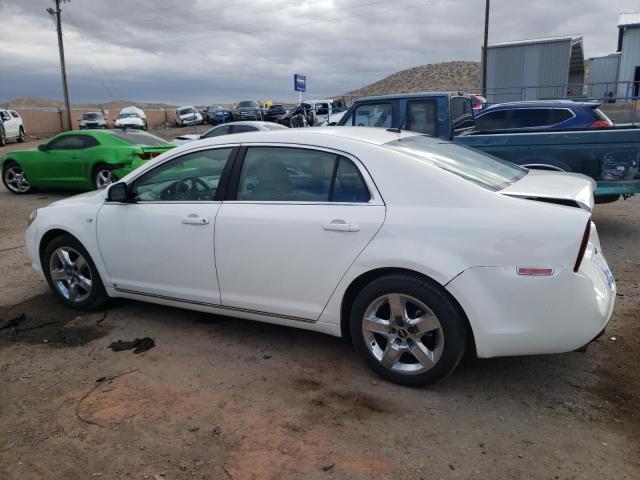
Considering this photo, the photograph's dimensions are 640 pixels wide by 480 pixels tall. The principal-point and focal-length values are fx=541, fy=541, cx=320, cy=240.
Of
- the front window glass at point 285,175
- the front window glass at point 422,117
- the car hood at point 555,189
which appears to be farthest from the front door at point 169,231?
the front window glass at point 422,117

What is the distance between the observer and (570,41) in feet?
96.9

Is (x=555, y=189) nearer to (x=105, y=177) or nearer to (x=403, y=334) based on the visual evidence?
(x=403, y=334)

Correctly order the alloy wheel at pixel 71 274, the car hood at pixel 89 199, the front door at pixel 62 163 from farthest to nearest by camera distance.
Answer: the front door at pixel 62 163 < the alloy wheel at pixel 71 274 < the car hood at pixel 89 199

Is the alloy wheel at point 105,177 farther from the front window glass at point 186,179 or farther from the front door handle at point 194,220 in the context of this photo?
the front door handle at point 194,220

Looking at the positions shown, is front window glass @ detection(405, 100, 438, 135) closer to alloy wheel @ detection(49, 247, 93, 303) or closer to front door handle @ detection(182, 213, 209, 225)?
front door handle @ detection(182, 213, 209, 225)

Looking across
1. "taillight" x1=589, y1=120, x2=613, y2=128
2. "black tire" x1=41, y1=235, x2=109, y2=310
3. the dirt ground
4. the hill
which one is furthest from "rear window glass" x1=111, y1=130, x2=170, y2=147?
the hill

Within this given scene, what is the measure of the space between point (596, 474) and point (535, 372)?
3.36ft

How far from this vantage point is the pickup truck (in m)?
6.54

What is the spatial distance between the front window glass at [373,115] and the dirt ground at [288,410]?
4.96 m

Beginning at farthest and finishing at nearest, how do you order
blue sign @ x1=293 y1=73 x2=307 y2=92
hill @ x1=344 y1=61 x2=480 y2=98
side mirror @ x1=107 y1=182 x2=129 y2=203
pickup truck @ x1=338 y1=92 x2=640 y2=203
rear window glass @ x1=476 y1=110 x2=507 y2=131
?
hill @ x1=344 y1=61 x2=480 y2=98, blue sign @ x1=293 y1=73 x2=307 y2=92, rear window glass @ x1=476 y1=110 x2=507 y2=131, pickup truck @ x1=338 y1=92 x2=640 y2=203, side mirror @ x1=107 y1=182 x2=129 y2=203

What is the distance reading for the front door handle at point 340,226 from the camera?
11.1 ft

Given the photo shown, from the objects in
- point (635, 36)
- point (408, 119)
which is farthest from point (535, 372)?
point (635, 36)

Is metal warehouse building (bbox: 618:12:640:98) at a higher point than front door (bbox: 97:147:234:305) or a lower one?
higher

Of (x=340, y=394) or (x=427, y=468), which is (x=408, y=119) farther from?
(x=427, y=468)
